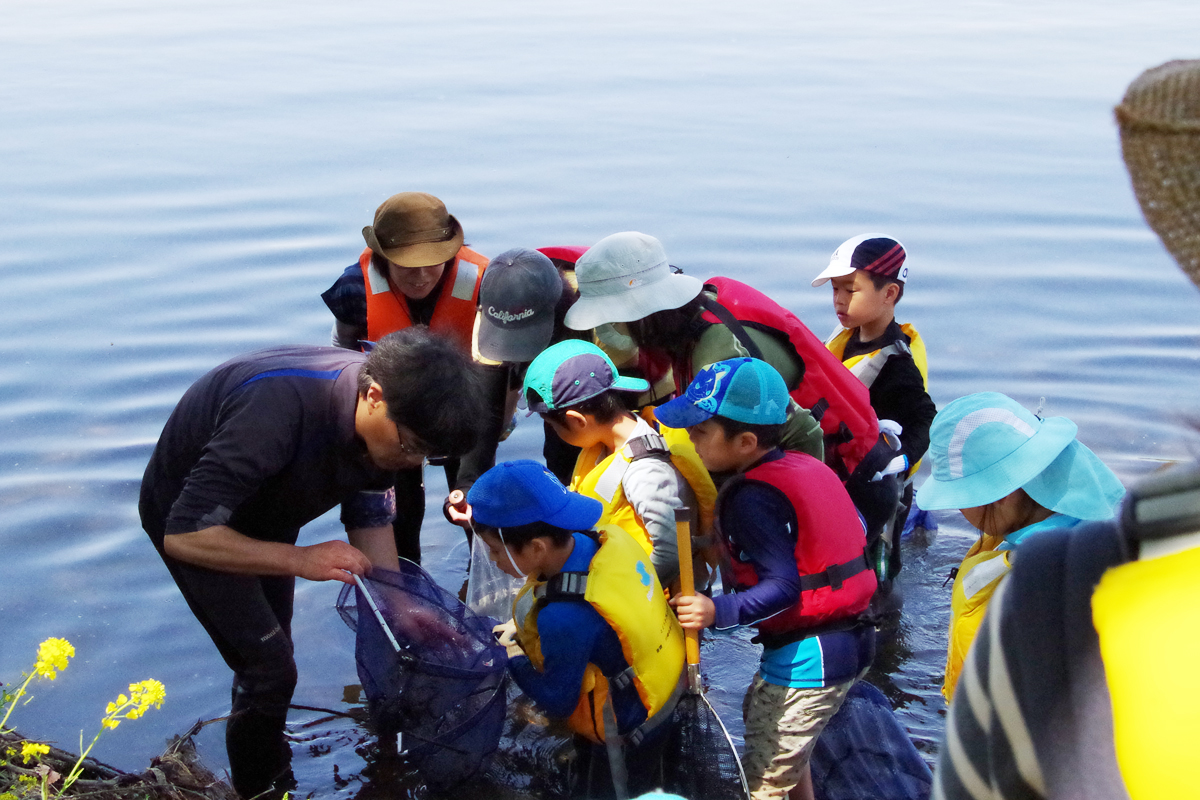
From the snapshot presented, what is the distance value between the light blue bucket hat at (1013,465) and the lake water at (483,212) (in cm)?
165

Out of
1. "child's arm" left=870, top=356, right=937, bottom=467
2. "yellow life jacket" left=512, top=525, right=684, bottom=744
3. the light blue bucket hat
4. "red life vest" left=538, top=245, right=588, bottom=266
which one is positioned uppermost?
"red life vest" left=538, top=245, right=588, bottom=266

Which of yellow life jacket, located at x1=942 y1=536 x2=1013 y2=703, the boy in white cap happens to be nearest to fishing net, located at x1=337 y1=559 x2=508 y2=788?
the boy in white cap

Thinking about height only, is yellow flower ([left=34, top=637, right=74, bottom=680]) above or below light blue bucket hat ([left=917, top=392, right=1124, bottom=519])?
below

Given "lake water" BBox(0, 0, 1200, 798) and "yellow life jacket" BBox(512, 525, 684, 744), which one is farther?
"lake water" BBox(0, 0, 1200, 798)

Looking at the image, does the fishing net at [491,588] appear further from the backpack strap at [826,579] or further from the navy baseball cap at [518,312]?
the backpack strap at [826,579]

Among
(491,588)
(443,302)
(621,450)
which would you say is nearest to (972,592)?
(621,450)

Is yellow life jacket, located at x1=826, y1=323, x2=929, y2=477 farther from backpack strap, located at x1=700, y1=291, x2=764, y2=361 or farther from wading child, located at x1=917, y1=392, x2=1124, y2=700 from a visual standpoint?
wading child, located at x1=917, y1=392, x2=1124, y2=700

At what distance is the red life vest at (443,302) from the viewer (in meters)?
4.40

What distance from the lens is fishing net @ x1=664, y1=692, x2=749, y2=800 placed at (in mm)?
3471

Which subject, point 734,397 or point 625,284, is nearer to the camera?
point 734,397

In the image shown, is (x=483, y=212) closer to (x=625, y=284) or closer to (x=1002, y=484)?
(x=625, y=284)

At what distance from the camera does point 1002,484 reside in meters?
2.83

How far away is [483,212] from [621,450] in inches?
287

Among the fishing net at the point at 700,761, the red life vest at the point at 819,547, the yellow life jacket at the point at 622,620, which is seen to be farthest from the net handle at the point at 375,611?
the red life vest at the point at 819,547
